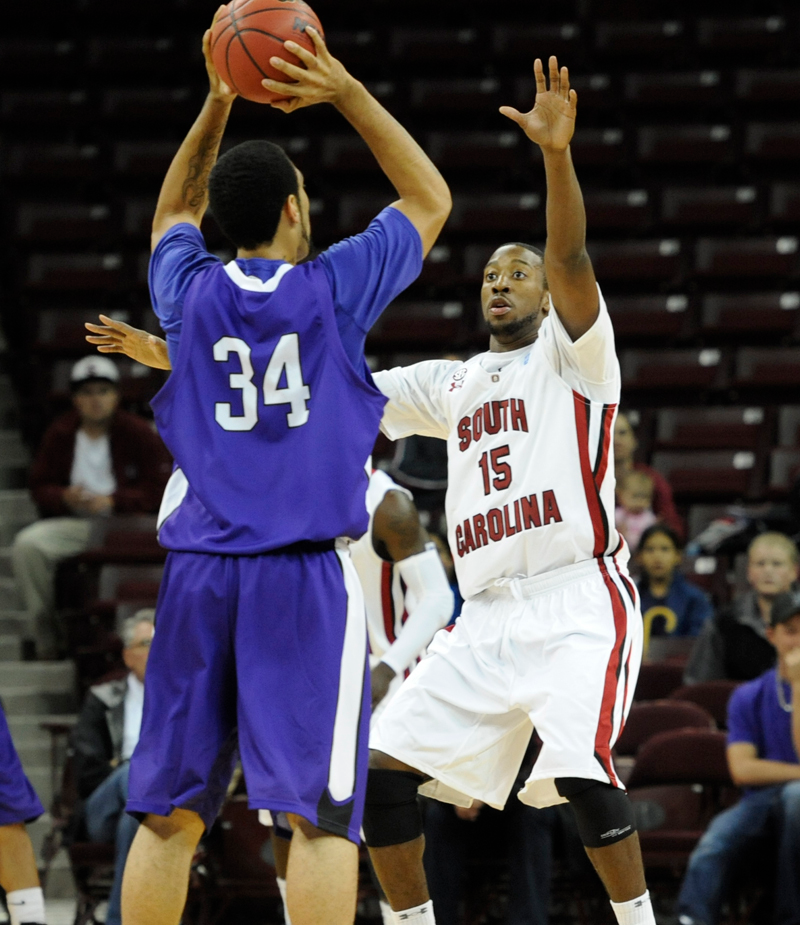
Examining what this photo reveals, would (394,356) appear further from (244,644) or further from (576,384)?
(244,644)

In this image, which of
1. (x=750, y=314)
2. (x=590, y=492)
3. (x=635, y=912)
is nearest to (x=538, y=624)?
(x=590, y=492)

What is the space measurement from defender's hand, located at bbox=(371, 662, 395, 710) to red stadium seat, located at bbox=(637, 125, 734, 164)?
7.84m

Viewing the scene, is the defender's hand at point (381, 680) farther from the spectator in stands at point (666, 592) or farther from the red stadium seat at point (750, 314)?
the red stadium seat at point (750, 314)

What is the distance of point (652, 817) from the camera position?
671 cm

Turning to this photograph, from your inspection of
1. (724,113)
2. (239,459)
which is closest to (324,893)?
(239,459)

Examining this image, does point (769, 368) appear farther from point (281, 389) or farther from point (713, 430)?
point (281, 389)

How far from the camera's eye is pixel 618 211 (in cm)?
1177

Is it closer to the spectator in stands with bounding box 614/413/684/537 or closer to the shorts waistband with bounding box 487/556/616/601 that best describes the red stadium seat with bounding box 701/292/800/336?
the spectator in stands with bounding box 614/413/684/537

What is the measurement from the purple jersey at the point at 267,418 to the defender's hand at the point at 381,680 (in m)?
2.24

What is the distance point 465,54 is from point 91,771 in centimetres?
850

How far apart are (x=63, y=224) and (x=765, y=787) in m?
8.02

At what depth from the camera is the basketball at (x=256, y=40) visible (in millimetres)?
3525

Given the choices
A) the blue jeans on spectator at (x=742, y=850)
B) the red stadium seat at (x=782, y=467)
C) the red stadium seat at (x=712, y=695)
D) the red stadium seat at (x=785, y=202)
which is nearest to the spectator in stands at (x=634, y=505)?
the red stadium seat at (x=782, y=467)

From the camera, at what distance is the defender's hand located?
555 centimetres
